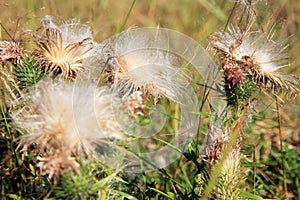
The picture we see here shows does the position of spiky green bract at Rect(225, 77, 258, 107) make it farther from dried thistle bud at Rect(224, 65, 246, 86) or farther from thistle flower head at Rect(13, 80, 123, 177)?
thistle flower head at Rect(13, 80, 123, 177)

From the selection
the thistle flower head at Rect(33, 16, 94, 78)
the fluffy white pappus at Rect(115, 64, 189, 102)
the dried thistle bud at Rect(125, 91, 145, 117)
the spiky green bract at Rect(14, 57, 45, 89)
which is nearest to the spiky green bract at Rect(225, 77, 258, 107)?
the fluffy white pappus at Rect(115, 64, 189, 102)

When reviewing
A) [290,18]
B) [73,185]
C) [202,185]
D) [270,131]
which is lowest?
[73,185]

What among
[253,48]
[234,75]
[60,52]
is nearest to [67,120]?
[60,52]

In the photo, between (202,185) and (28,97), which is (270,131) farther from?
(28,97)

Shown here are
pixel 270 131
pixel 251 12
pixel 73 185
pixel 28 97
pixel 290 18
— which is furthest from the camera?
pixel 290 18

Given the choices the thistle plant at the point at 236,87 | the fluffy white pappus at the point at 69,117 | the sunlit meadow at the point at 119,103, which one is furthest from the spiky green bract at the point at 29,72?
the thistle plant at the point at 236,87

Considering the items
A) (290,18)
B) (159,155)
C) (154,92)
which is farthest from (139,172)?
(290,18)

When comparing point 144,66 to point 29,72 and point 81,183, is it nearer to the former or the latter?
point 29,72
